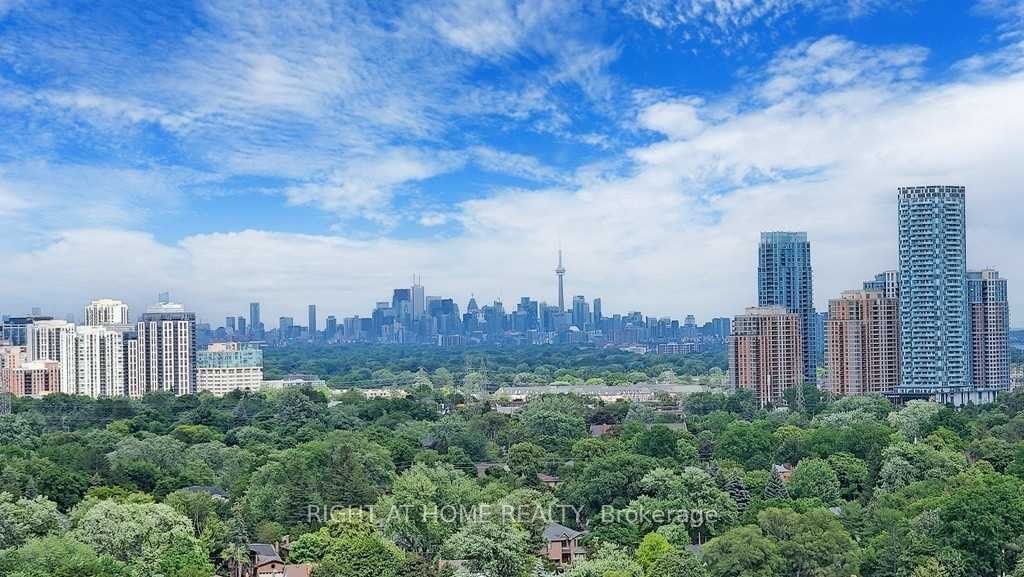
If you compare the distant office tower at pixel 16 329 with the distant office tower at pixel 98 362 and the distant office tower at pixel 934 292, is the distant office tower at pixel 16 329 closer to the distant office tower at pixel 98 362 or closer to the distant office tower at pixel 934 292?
the distant office tower at pixel 98 362

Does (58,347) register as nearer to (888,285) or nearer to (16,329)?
(16,329)

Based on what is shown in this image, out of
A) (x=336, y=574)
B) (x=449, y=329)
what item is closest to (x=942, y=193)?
(x=336, y=574)

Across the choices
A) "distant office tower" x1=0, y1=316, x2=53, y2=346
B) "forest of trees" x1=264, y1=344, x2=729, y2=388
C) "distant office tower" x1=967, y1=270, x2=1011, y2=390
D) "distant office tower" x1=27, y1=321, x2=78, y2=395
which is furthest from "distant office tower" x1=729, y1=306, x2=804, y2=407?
"distant office tower" x1=0, y1=316, x2=53, y2=346

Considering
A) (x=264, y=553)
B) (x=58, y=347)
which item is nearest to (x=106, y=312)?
(x=58, y=347)

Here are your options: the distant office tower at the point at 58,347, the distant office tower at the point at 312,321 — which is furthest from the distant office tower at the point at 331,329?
the distant office tower at the point at 58,347

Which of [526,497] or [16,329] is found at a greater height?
[16,329]

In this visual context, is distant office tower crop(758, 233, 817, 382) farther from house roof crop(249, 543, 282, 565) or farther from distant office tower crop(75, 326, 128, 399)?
house roof crop(249, 543, 282, 565)

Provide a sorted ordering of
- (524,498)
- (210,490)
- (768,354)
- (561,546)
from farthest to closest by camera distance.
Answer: (768,354) → (210,490) → (524,498) → (561,546)
